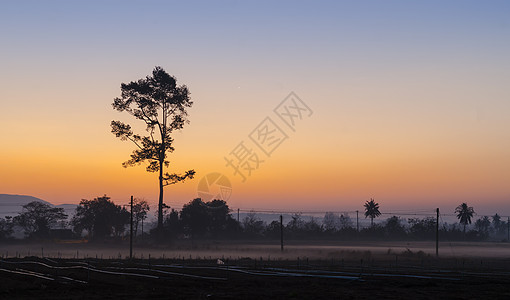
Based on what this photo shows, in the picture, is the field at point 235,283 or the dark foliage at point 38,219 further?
the dark foliage at point 38,219

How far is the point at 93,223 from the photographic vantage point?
119250mm

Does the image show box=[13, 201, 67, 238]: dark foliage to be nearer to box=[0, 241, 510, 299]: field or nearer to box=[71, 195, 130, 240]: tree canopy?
box=[71, 195, 130, 240]: tree canopy

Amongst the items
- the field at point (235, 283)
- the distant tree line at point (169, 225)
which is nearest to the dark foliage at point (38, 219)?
the distant tree line at point (169, 225)

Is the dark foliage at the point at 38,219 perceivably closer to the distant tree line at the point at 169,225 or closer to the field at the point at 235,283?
the distant tree line at the point at 169,225

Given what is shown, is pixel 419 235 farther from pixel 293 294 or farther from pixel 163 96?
pixel 293 294

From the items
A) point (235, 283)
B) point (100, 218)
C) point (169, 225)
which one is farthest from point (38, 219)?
point (235, 283)

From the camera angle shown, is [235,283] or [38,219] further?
[38,219]

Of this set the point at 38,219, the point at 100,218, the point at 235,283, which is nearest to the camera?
the point at 235,283

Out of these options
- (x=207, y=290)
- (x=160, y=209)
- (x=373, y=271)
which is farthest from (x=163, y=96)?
(x=207, y=290)

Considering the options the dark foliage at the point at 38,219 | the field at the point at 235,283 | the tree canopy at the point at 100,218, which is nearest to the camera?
the field at the point at 235,283

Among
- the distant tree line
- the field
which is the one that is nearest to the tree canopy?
the distant tree line

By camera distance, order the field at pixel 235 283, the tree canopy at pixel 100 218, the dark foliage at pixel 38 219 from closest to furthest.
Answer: the field at pixel 235 283, the tree canopy at pixel 100 218, the dark foliage at pixel 38 219

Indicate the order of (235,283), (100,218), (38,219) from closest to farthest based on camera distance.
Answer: (235,283) < (100,218) < (38,219)

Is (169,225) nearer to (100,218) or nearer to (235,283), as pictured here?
(100,218)
